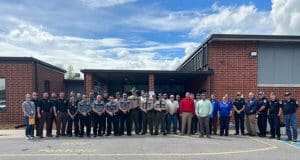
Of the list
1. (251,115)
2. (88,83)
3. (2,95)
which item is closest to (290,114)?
(251,115)

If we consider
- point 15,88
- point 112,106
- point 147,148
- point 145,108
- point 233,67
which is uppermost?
point 233,67

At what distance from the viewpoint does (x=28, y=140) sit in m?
14.9

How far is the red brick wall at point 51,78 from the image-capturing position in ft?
74.5

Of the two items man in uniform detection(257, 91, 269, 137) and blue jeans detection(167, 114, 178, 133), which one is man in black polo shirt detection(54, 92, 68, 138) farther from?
man in uniform detection(257, 91, 269, 137)

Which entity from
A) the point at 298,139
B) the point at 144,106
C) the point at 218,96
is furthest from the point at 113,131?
the point at 298,139

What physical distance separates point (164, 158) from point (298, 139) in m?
7.11

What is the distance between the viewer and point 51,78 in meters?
26.0

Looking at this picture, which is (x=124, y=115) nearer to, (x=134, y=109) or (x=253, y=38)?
(x=134, y=109)

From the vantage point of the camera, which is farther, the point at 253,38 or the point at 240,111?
the point at 253,38

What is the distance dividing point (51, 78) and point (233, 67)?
1227 cm

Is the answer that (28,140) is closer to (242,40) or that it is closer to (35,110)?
(35,110)

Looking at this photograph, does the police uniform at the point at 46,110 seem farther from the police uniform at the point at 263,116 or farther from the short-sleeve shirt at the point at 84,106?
the police uniform at the point at 263,116

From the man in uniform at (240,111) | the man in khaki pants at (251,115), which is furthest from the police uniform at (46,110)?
the man in khaki pants at (251,115)

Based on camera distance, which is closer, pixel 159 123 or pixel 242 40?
pixel 159 123
